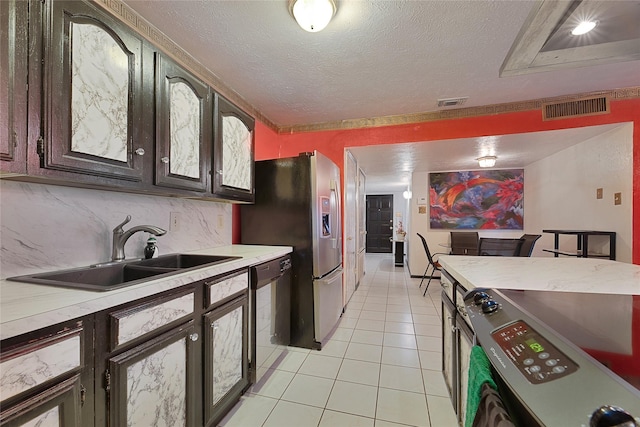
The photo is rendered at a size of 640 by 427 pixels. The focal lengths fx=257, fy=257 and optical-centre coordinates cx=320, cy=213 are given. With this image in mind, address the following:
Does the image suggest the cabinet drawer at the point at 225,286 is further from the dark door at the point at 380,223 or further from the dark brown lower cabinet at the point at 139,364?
the dark door at the point at 380,223

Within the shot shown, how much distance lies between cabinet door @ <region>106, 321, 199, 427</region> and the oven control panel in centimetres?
119

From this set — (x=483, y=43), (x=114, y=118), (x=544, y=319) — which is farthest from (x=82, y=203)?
(x=483, y=43)

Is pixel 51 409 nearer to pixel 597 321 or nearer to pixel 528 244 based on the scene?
pixel 597 321

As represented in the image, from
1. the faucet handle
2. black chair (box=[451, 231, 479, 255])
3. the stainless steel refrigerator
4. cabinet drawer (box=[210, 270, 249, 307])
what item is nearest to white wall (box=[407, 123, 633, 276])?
black chair (box=[451, 231, 479, 255])

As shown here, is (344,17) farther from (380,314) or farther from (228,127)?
(380,314)

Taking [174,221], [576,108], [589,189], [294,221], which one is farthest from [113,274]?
[589,189]

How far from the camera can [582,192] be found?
10.0 ft

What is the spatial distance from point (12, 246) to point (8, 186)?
0.81 ft

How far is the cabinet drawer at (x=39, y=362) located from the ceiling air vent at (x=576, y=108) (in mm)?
3822

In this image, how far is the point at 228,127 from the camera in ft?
6.38

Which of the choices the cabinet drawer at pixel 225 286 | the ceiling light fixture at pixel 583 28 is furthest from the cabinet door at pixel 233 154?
the ceiling light fixture at pixel 583 28

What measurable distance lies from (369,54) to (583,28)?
1306 mm

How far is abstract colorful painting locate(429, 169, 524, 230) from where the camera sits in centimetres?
461

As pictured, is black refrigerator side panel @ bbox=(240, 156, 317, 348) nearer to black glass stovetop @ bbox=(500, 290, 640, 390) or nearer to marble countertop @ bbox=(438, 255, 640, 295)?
marble countertop @ bbox=(438, 255, 640, 295)
